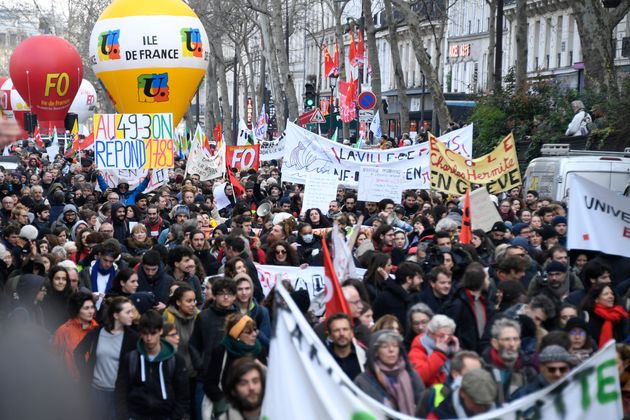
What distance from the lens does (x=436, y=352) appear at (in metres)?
7.44

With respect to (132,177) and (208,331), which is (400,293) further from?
(132,177)

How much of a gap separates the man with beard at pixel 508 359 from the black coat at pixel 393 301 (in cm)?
219

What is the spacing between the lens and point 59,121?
44656 mm

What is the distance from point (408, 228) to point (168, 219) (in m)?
3.46

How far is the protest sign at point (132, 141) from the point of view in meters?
21.2

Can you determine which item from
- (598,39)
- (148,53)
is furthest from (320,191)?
(148,53)

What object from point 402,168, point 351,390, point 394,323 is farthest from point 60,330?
point 402,168

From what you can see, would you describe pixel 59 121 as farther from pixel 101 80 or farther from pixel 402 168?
pixel 402 168

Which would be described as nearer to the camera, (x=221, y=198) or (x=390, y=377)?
(x=390, y=377)

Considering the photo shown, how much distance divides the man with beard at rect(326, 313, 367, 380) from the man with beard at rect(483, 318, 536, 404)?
0.71m

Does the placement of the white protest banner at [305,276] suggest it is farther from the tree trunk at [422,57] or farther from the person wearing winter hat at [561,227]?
the tree trunk at [422,57]

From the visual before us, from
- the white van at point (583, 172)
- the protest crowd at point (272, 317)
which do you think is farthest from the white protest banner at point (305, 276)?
the white van at point (583, 172)

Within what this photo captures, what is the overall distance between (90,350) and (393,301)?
2206mm

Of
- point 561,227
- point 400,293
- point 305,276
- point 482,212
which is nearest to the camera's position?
point 400,293
